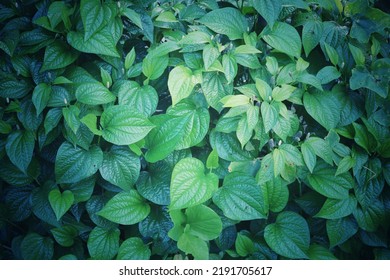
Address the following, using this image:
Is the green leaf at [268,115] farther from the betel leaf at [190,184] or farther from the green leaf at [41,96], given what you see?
the green leaf at [41,96]

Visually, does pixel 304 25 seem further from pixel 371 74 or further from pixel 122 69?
pixel 122 69

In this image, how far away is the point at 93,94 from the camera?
114 cm

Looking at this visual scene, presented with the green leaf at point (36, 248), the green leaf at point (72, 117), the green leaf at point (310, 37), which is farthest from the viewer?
the green leaf at point (36, 248)

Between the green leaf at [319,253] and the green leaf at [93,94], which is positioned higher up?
the green leaf at [93,94]

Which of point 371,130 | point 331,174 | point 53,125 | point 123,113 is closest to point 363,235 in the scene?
point 331,174

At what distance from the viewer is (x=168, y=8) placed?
125cm

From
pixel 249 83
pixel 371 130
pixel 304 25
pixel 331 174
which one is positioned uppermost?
pixel 304 25

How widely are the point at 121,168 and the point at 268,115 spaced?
0.46 meters

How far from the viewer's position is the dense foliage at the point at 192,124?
3.77ft

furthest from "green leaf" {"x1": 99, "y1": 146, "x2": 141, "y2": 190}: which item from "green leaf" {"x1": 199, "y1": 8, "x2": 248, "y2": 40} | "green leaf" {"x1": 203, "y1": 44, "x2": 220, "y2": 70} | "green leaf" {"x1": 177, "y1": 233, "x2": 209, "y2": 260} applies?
"green leaf" {"x1": 199, "y1": 8, "x2": 248, "y2": 40}

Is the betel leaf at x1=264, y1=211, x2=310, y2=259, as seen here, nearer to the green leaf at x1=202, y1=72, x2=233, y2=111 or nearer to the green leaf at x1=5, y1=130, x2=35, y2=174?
the green leaf at x1=202, y1=72, x2=233, y2=111

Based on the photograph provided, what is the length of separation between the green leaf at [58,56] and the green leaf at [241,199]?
606mm

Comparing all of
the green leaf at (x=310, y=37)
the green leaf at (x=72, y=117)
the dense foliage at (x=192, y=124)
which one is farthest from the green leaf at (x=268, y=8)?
the green leaf at (x=72, y=117)
